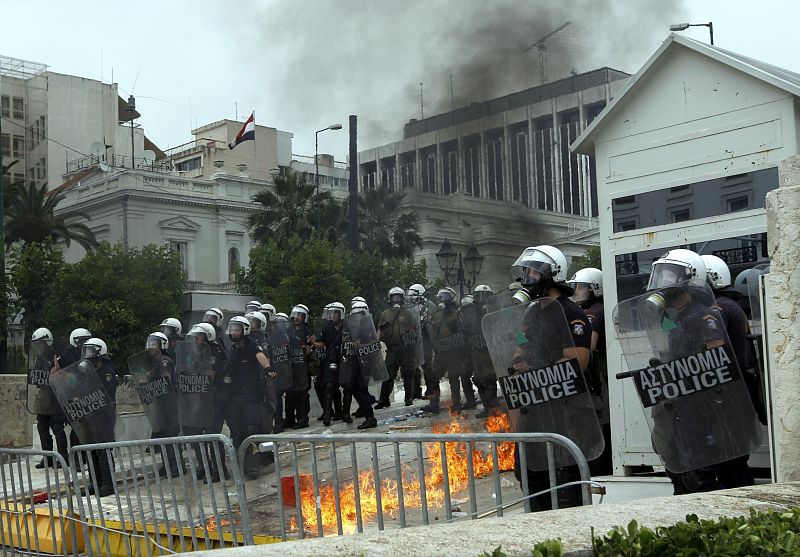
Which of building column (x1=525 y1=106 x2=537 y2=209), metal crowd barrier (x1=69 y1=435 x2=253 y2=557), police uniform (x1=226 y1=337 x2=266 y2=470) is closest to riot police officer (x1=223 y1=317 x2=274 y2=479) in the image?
police uniform (x1=226 y1=337 x2=266 y2=470)

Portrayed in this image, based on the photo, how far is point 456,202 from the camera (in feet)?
80.6

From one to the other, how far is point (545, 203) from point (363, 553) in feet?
67.1

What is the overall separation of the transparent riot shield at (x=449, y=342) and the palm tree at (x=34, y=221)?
29.7m

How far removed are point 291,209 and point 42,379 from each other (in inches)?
959

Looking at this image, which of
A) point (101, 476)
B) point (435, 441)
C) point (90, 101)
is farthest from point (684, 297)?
point (90, 101)

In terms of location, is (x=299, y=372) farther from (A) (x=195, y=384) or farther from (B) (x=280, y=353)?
(A) (x=195, y=384)

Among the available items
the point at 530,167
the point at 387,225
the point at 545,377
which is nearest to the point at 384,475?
the point at 545,377

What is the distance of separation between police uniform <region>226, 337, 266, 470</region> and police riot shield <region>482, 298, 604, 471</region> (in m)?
5.58

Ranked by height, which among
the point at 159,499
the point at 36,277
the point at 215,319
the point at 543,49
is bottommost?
the point at 159,499

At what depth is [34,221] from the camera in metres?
41.6

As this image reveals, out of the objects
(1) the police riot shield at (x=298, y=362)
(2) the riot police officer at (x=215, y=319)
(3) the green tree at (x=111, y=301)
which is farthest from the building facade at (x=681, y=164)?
(3) the green tree at (x=111, y=301)

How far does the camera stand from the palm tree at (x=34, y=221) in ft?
136

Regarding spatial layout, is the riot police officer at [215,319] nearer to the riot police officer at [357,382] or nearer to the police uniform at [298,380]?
the police uniform at [298,380]

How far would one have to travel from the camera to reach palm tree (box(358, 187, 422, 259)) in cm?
3212
